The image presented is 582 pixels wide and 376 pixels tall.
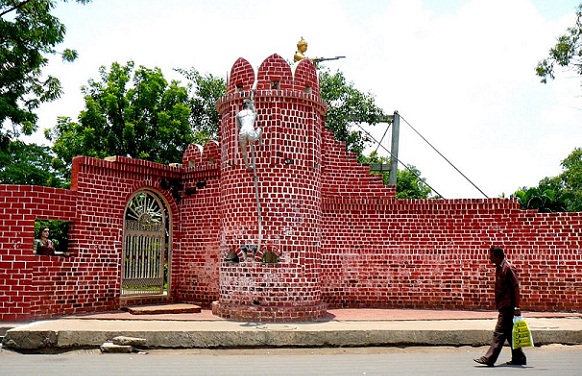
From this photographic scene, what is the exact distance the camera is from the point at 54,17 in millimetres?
17922

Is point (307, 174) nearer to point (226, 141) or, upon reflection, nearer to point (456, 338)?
point (226, 141)

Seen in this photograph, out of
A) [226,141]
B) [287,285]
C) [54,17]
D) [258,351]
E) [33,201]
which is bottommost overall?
[258,351]

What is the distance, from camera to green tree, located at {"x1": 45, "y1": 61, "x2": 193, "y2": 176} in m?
23.5

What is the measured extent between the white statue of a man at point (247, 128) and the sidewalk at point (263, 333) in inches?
128

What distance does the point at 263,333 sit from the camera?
925cm

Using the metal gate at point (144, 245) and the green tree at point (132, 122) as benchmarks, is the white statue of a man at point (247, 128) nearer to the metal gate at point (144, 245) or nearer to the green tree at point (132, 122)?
the metal gate at point (144, 245)

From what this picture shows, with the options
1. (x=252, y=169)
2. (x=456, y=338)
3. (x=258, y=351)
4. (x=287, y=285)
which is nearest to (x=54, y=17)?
(x=252, y=169)

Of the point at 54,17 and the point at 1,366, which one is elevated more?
the point at 54,17

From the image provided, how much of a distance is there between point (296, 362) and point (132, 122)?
1773cm

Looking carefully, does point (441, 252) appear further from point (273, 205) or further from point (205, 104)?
point (205, 104)

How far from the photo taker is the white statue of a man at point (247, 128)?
35.1 feet

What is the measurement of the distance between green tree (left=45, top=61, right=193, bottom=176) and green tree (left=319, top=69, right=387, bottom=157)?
19.6 feet

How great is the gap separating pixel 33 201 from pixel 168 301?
150 inches

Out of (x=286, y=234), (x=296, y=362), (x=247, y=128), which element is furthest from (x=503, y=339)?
(x=247, y=128)
